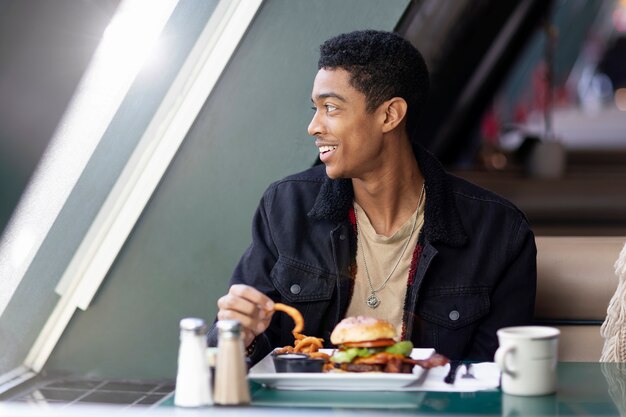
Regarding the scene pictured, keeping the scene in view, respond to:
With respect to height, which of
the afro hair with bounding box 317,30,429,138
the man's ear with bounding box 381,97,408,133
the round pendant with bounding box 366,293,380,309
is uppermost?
the afro hair with bounding box 317,30,429,138

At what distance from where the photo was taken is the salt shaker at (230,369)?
5.68 feet

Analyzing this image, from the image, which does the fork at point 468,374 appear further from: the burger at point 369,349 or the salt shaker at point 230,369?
the salt shaker at point 230,369

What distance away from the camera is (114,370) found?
3.62 meters

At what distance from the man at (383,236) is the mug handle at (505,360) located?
709 millimetres

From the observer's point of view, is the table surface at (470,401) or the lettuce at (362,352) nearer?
the table surface at (470,401)

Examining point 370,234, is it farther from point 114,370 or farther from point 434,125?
point 434,125

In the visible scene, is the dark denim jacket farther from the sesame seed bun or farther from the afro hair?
the sesame seed bun

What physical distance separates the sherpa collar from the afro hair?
0.20m

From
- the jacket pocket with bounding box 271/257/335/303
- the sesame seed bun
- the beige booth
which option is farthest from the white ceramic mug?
the beige booth

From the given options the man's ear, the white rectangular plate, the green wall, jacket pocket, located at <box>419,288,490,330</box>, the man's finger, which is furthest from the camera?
the green wall

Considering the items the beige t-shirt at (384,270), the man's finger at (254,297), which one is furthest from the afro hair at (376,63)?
the man's finger at (254,297)

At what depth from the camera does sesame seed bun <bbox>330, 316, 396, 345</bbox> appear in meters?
1.91

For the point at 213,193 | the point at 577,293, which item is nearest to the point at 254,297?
the point at 577,293

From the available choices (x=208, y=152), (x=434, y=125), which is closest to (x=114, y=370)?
(x=208, y=152)
